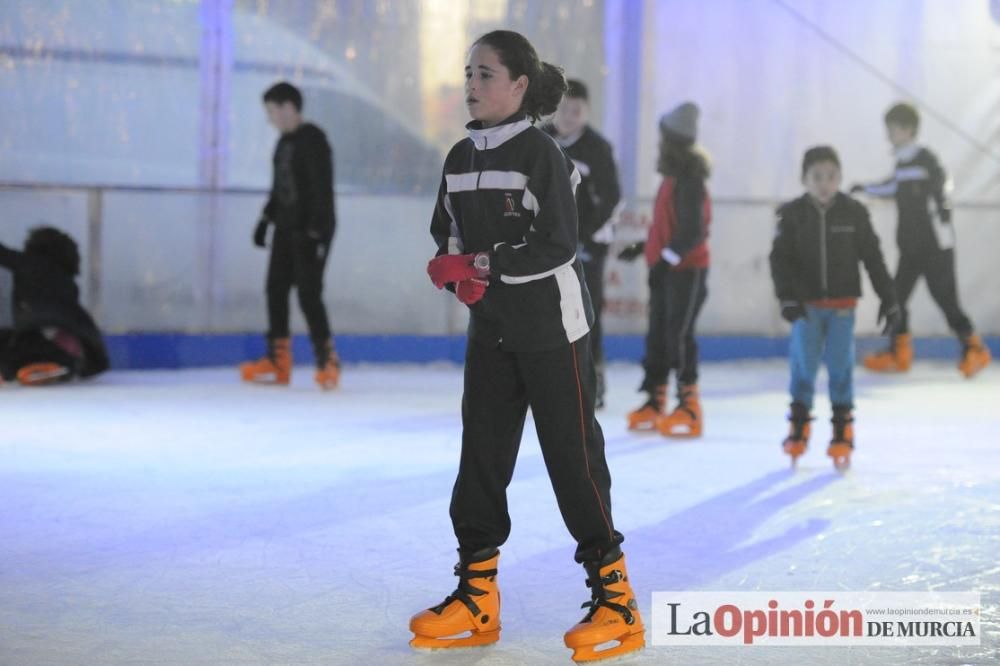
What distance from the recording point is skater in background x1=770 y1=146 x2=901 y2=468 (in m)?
4.58

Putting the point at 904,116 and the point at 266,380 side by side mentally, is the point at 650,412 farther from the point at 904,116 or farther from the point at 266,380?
the point at 904,116

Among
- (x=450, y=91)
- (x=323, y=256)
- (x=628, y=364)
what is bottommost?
(x=628, y=364)

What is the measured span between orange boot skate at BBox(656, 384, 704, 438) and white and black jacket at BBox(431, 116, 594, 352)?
2.87 meters

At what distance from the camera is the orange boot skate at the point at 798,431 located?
473 cm

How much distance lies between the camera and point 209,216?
26.1ft

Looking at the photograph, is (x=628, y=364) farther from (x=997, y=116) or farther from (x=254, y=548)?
(x=254, y=548)

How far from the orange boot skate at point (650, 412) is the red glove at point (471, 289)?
310 cm

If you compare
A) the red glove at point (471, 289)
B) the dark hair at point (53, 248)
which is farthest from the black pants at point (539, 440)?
the dark hair at point (53, 248)

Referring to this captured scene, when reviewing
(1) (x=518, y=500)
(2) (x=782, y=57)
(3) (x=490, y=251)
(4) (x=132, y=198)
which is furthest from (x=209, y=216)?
(3) (x=490, y=251)

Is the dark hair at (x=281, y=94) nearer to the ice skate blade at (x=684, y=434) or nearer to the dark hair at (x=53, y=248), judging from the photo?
the dark hair at (x=53, y=248)

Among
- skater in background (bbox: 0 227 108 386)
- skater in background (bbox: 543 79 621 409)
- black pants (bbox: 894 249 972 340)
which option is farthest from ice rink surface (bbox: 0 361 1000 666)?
black pants (bbox: 894 249 972 340)

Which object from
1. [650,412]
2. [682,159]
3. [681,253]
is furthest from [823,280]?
[650,412]

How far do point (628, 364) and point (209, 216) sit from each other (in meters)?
2.65

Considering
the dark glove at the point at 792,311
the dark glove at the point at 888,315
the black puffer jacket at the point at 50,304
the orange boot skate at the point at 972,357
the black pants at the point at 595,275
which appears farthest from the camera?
the orange boot skate at the point at 972,357
